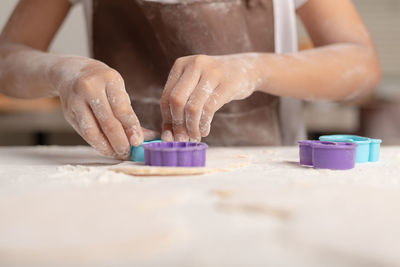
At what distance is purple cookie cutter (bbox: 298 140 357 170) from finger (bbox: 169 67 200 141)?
25 cm

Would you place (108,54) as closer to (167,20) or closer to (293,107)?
(167,20)

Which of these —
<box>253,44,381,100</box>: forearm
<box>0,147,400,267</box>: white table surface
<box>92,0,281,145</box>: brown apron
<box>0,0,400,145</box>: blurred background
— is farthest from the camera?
<box>0,0,400,145</box>: blurred background

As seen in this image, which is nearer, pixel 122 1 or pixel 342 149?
pixel 342 149

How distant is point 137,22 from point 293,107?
1.98ft

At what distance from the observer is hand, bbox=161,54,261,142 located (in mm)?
849

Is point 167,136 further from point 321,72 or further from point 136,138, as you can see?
point 321,72

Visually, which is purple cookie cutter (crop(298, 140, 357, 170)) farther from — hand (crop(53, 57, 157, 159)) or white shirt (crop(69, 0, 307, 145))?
white shirt (crop(69, 0, 307, 145))

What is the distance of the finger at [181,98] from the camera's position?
2.77ft

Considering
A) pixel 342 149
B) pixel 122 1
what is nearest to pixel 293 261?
pixel 342 149

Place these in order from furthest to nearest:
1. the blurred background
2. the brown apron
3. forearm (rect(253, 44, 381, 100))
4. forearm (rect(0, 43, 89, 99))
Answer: the blurred background
the brown apron
forearm (rect(253, 44, 381, 100))
forearm (rect(0, 43, 89, 99))

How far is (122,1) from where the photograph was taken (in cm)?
130

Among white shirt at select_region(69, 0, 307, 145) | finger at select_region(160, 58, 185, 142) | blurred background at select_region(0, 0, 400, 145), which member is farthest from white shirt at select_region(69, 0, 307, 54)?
blurred background at select_region(0, 0, 400, 145)

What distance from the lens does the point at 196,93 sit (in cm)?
86

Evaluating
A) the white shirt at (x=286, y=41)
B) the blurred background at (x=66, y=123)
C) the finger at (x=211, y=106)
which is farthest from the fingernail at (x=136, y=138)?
the blurred background at (x=66, y=123)
